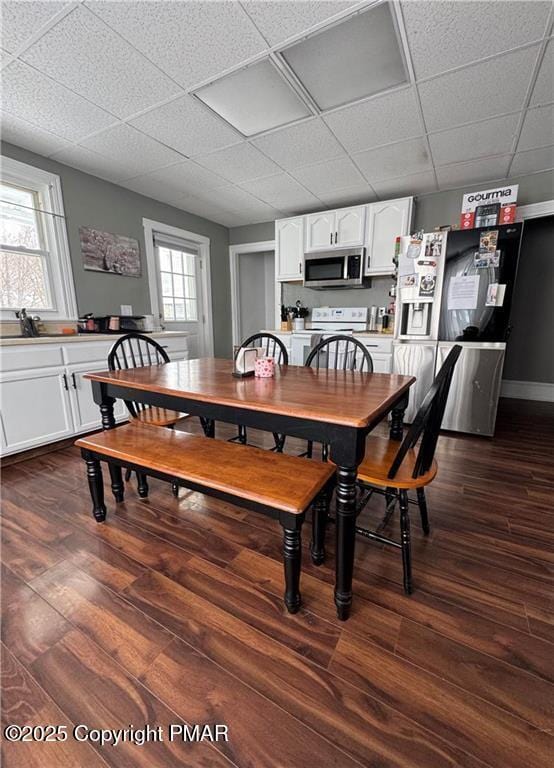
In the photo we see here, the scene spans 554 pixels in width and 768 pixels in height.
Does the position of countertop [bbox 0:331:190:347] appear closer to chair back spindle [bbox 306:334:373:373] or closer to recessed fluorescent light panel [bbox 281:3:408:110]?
chair back spindle [bbox 306:334:373:373]

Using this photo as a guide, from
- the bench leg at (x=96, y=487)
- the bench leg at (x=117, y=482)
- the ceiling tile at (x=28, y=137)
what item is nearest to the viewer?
the bench leg at (x=96, y=487)

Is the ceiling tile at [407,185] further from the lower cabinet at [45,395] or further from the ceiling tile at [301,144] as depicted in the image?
the lower cabinet at [45,395]

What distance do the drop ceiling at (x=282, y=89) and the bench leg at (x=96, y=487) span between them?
208 cm

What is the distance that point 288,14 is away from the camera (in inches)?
55.5

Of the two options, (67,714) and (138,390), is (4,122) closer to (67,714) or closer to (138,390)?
(138,390)

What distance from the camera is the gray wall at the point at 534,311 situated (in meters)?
3.71

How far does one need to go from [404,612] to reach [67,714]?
111 centimetres

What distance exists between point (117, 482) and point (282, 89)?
101 inches

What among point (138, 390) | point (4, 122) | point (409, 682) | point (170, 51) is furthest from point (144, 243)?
point (409, 682)

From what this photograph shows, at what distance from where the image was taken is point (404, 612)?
1164 millimetres

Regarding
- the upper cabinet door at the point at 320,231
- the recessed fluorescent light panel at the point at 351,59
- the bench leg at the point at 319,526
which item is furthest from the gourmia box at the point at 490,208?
the bench leg at the point at 319,526

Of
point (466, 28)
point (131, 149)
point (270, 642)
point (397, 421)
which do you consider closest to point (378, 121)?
point (466, 28)

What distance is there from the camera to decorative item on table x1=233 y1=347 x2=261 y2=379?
5.51 feet

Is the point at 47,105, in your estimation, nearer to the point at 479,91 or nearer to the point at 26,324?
the point at 26,324
